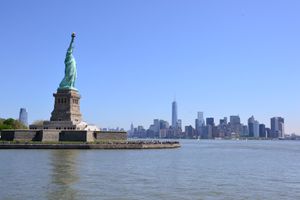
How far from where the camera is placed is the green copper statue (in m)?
86.2

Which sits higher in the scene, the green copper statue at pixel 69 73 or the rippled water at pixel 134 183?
the green copper statue at pixel 69 73

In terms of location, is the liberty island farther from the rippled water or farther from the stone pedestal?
the rippled water

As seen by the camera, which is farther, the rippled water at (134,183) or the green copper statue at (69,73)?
the green copper statue at (69,73)

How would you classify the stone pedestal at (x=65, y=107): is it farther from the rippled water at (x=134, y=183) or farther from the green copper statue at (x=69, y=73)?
the rippled water at (x=134, y=183)

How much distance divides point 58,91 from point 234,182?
58.3m

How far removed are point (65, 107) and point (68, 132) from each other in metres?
7.30

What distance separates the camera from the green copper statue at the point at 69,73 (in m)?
86.2

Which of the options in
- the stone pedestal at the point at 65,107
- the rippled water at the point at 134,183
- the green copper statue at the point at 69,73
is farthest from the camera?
the green copper statue at the point at 69,73

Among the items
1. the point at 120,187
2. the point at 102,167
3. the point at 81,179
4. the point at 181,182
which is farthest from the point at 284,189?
the point at 102,167

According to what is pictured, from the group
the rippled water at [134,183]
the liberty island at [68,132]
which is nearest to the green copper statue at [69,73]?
the liberty island at [68,132]

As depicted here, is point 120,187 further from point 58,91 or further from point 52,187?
point 58,91

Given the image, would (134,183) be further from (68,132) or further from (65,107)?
(65,107)

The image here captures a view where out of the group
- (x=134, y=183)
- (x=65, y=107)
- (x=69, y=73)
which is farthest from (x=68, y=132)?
(x=134, y=183)

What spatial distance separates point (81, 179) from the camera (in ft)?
107
